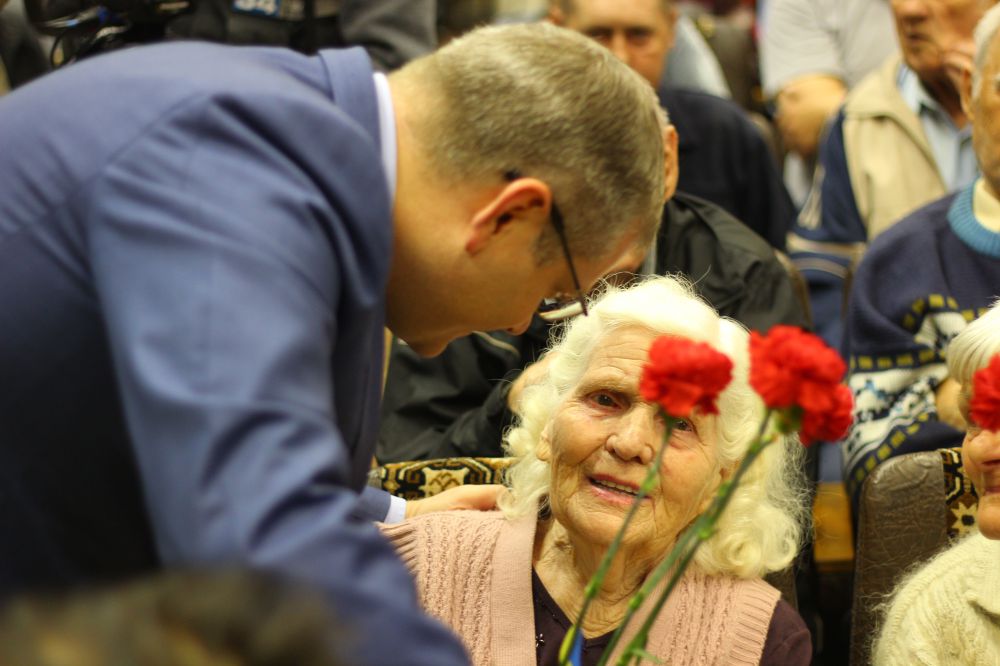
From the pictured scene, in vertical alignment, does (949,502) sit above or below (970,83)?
below

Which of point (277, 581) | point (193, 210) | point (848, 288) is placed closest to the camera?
point (277, 581)

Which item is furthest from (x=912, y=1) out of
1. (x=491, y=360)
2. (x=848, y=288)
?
(x=491, y=360)

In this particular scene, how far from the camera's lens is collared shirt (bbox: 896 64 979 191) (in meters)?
3.59

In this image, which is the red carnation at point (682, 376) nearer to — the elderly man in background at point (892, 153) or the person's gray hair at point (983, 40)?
the person's gray hair at point (983, 40)

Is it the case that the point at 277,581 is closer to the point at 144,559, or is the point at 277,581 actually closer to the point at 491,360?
the point at 144,559

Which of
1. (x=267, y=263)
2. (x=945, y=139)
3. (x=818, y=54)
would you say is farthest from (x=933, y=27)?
(x=267, y=263)

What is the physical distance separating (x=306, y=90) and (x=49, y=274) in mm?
300

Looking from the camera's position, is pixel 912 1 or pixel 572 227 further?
pixel 912 1

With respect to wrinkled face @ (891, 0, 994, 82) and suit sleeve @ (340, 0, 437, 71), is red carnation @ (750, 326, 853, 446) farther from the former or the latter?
wrinkled face @ (891, 0, 994, 82)

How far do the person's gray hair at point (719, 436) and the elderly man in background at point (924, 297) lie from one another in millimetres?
407

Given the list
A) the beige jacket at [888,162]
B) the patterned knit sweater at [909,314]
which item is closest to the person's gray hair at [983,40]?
the patterned knit sweater at [909,314]

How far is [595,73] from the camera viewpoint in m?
1.43

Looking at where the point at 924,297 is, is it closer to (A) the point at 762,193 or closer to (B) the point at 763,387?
(A) the point at 762,193

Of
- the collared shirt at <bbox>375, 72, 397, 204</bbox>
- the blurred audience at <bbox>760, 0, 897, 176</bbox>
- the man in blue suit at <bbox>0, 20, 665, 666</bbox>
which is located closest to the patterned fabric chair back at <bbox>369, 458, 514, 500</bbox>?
the man in blue suit at <bbox>0, 20, 665, 666</bbox>
